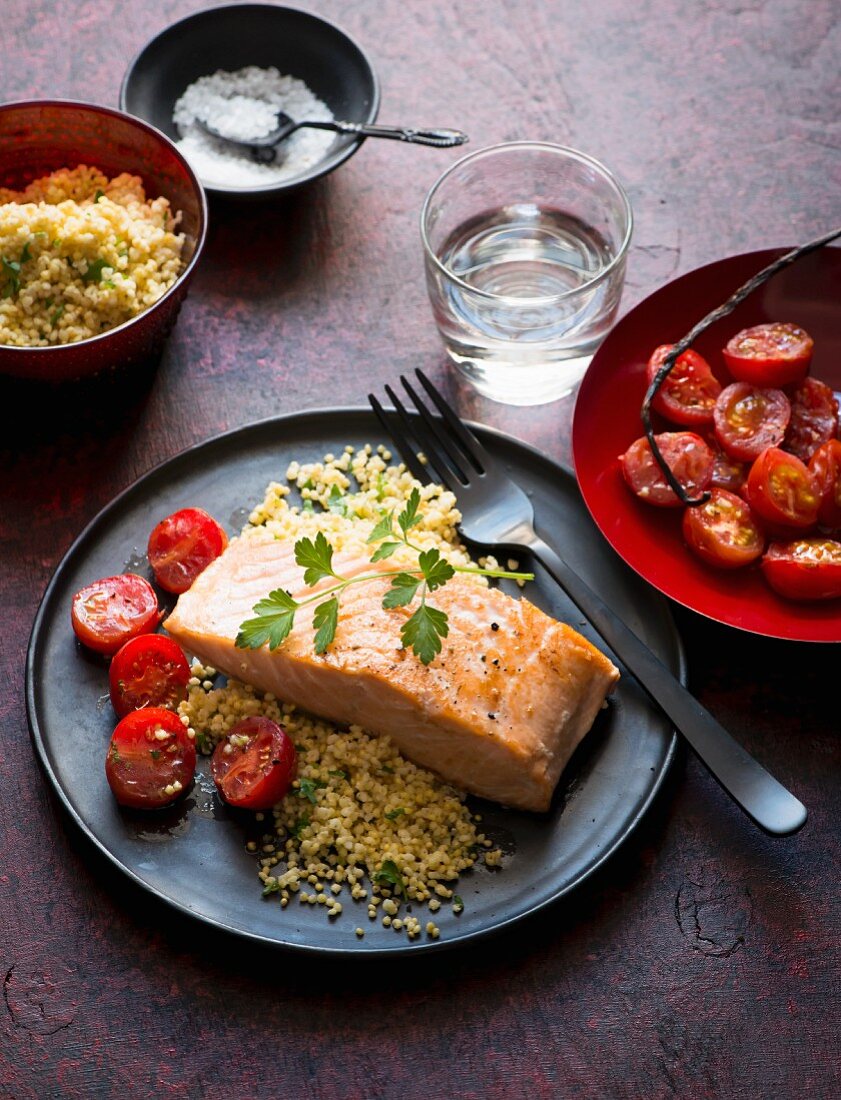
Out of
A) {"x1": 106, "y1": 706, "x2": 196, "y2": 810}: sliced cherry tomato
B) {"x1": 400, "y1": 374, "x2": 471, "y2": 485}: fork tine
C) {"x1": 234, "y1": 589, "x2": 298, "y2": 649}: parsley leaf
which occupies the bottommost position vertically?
{"x1": 106, "y1": 706, "x2": 196, "y2": 810}: sliced cherry tomato

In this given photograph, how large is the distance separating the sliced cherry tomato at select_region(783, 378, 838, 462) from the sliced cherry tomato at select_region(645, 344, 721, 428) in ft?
0.51

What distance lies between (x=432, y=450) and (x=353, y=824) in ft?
2.62

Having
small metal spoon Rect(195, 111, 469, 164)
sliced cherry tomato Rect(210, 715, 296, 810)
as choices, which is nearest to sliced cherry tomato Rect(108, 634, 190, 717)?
sliced cherry tomato Rect(210, 715, 296, 810)

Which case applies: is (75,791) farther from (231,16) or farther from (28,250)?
(231,16)

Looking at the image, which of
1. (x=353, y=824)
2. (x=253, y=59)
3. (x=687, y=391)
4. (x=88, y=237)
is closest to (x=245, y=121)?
(x=253, y=59)

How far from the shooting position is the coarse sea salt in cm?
288

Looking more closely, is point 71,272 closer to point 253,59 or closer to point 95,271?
point 95,271

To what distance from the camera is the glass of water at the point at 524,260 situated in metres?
2.49

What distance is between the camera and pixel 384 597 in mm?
2121

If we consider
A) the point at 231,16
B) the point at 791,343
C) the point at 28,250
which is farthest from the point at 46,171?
the point at 791,343

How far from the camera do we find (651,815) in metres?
2.16

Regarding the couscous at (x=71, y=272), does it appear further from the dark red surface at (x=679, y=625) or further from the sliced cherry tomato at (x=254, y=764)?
the sliced cherry tomato at (x=254, y=764)

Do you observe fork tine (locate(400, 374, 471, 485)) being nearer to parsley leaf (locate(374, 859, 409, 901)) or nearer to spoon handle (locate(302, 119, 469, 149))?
spoon handle (locate(302, 119, 469, 149))

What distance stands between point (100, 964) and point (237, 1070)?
299mm
